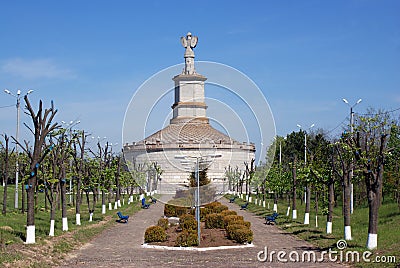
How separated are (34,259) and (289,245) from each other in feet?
33.8

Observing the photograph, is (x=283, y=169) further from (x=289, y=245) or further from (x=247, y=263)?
(x=247, y=263)

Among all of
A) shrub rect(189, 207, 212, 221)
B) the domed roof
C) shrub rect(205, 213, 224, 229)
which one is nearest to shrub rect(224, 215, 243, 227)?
shrub rect(205, 213, 224, 229)

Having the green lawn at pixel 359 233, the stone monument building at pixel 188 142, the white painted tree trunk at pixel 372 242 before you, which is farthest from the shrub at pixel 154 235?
the stone monument building at pixel 188 142

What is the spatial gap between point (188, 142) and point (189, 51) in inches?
1126

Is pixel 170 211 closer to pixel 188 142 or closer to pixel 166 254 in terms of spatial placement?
pixel 166 254

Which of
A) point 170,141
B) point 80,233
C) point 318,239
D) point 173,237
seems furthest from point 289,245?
point 170,141

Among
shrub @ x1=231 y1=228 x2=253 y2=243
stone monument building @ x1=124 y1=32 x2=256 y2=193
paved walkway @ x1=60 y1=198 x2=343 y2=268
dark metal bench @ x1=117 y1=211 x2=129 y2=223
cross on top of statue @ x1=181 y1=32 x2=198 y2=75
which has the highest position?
cross on top of statue @ x1=181 y1=32 x2=198 y2=75

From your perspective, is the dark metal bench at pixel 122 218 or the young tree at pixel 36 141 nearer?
the young tree at pixel 36 141

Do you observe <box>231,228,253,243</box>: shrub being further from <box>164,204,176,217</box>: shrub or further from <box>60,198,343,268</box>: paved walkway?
<box>164,204,176,217</box>: shrub

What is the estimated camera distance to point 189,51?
9100cm

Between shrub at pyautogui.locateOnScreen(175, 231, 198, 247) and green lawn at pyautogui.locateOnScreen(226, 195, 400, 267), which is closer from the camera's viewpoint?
green lawn at pyautogui.locateOnScreen(226, 195, 400, 267)

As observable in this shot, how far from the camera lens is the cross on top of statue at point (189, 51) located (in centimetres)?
8944

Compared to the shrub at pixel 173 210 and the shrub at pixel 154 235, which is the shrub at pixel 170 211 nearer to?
the shrub at pixel 173 210

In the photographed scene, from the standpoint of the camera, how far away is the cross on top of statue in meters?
89.4
